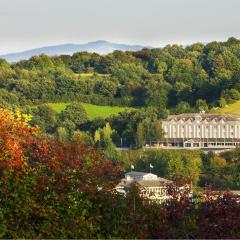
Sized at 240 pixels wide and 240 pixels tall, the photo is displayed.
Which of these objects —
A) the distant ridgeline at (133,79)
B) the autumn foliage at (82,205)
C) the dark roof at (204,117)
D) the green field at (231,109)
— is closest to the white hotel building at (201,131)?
the dark roof at (204,117)

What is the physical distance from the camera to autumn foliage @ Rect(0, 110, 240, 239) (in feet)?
32.9

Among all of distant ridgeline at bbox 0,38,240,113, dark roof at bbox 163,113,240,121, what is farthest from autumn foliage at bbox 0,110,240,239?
distant ridgeline at bbox 0,38,240,113

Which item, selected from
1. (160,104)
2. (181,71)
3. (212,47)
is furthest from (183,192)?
(212,47)

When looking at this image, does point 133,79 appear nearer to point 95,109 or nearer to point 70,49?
point 95,109

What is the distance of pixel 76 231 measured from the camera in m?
10.0

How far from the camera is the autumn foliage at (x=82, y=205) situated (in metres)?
10.0

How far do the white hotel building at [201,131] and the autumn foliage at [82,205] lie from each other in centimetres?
5639

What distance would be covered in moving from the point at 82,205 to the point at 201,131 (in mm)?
60774

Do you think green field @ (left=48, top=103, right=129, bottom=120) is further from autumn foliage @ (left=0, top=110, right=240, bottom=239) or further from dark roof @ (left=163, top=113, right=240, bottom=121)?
autumn foliage @ (left=0, top=110, right=240, bottom=239)

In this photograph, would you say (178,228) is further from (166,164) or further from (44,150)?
(166,164)

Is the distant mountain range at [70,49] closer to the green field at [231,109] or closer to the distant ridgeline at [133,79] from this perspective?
the distant ridgeline at [133,79]

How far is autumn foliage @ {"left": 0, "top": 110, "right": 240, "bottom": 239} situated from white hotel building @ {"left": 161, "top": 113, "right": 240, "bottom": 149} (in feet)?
185

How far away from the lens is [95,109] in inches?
2940

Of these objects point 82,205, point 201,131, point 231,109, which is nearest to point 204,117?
point 201,131
